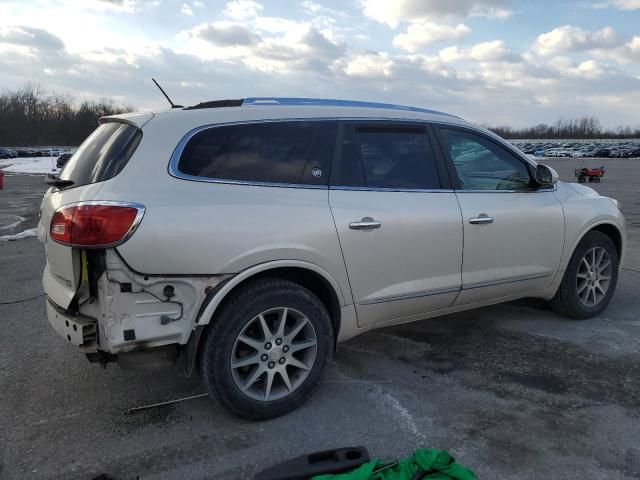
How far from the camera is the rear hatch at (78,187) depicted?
112 inches

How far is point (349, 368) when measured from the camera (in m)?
3.97

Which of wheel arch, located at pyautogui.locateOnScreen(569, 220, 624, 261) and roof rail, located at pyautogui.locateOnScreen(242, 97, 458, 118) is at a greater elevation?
roof rail, located at pyautogui.locateOnScreen(242, 97, 458, 118)

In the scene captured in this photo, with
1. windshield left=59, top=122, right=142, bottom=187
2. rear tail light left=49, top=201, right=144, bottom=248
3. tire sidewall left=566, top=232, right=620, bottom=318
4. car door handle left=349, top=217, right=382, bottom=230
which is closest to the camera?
rear tail light left=49, top=201, right=144, bottom=248

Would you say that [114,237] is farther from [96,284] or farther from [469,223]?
[469,223]

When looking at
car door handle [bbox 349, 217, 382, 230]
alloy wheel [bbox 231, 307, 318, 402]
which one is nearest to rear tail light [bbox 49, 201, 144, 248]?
alloy wheel [bbox 231, 307, 318, 402]

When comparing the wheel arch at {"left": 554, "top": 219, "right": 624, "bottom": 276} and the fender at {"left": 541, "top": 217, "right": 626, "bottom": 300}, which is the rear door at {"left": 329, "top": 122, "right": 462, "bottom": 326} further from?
the wheel arch at {"left": 554, "top": 219, "right": 624, "bottom": 276}

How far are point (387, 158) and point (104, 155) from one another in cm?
179

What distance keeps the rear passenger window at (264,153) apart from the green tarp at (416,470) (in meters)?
1.66

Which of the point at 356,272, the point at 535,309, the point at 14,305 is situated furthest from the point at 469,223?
the point at 14,305

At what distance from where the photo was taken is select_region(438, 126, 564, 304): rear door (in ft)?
13.1

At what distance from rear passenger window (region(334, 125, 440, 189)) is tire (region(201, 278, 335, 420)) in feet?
2.82

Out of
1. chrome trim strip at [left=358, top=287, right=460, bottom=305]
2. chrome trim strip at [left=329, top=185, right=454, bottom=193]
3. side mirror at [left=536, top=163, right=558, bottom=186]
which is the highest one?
side mirror at [left=536, top=163, right=558, bottom=186]

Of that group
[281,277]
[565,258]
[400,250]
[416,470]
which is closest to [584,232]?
[565,258]

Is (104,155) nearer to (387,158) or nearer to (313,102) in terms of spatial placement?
(313,102)
